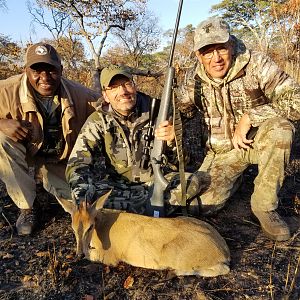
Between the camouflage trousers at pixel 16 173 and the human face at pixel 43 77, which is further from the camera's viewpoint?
the human face at pixel 43 77

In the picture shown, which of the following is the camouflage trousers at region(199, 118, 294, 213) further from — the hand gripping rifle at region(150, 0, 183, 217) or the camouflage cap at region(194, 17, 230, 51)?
the camouflage cap at region(194, 17, 230, 51)

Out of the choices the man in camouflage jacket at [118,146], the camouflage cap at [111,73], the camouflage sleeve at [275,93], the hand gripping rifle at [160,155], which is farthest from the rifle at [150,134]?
the camouflage sleeve at [275,93]

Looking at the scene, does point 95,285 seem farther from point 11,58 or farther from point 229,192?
point 11,58

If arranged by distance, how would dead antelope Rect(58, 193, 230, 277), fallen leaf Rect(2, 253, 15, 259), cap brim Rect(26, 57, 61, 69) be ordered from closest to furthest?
dead antelope Rect(58, 193, 230, 277) → fallen leaf Rect(2, 253, 15, 259) → cap brim Rect(26, 57, 61, 69)

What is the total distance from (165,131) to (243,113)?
1.04 metres

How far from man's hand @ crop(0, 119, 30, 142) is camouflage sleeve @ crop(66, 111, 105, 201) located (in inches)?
24.2

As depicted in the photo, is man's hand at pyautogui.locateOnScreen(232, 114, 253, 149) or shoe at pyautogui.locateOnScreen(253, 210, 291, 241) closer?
shoe at pyautogui.locateOnScreen(253, 210, 291, 241)

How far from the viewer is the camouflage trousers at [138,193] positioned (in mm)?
3985

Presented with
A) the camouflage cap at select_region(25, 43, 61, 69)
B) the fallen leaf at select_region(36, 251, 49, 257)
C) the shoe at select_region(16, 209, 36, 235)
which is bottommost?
the fallen leaf at select_region(36, 251, 49, 257)

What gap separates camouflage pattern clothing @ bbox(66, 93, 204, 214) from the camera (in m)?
4.00

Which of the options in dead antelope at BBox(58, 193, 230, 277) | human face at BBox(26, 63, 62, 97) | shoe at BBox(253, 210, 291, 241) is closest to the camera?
dead antelope at BBox(58, 193, 230, 277)

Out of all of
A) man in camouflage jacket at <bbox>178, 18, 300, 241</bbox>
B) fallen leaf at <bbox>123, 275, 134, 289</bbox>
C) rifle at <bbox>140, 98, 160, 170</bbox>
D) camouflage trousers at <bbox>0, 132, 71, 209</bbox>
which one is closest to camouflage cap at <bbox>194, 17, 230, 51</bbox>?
man in camouflage jacket at <bbox>178, 18, 300, 241</bbox>

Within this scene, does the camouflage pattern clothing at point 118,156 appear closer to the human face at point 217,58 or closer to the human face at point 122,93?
the human face at point 122,93

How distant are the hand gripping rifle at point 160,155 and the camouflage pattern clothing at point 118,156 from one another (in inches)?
7.1
